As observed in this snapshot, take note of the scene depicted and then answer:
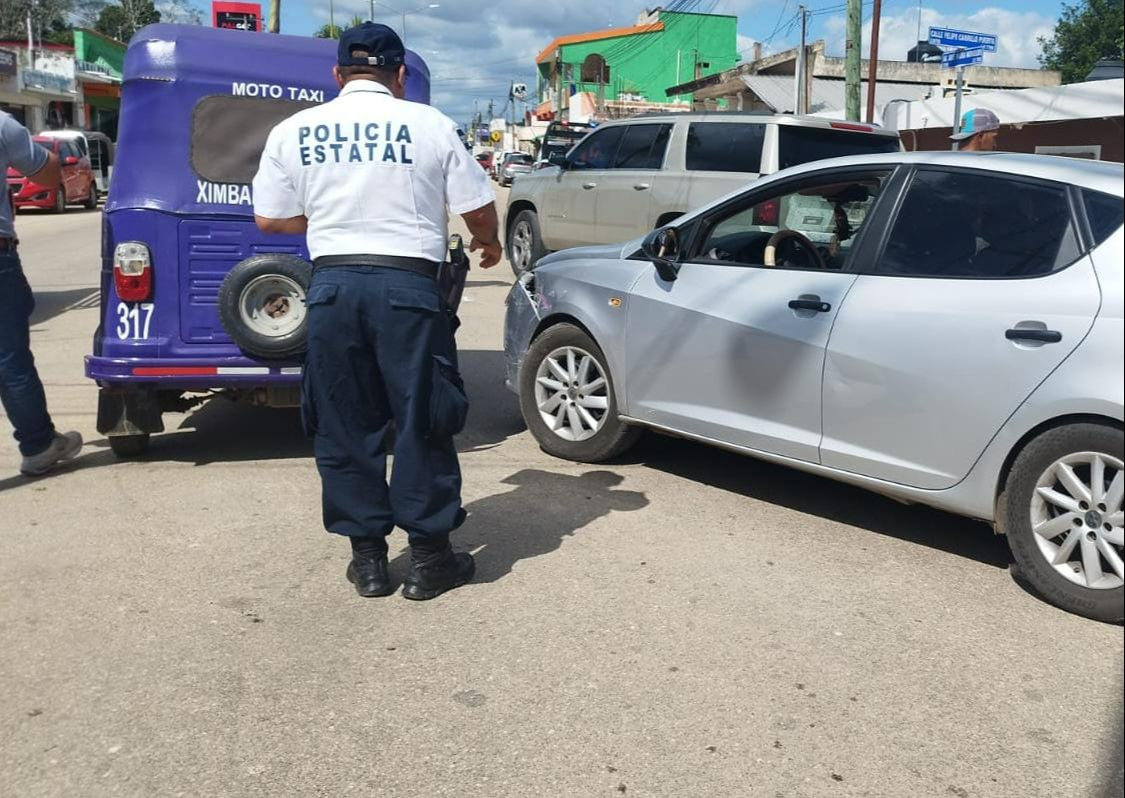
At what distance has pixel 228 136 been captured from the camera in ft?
18.6

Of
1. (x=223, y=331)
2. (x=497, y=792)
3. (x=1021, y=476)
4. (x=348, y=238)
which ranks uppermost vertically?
(x=348, y=238)

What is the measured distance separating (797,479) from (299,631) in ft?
9.51

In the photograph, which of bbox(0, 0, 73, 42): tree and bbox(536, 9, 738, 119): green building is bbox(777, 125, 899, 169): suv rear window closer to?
bbox(536, 9, 738, 119): green building

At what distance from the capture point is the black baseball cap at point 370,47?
378 centimetres

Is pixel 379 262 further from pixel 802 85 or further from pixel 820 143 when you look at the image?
pixel 802 85

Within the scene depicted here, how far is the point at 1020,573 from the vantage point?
4.02 m

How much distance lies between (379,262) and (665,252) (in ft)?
6.35

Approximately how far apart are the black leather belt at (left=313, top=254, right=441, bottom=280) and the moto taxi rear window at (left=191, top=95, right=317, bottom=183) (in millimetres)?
2155

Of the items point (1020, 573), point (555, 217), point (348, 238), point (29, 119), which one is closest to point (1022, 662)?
point (1020, 573)

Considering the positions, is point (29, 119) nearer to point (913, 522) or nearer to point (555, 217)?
point (555, 217)

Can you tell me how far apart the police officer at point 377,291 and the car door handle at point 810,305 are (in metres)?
1.44

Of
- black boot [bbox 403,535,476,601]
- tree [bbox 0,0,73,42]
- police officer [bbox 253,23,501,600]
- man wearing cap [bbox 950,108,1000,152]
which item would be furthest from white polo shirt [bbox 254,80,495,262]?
tree [bbox 0,0,73,42]

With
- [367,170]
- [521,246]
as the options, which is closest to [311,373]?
[367,170]

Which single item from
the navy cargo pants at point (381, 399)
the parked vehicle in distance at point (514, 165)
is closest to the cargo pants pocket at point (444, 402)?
the navy cargo pants at point (381, 399)
